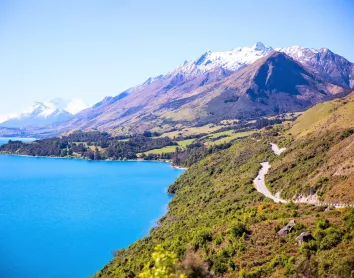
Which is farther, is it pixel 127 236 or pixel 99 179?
pixel 99 179

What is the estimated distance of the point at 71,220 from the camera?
108 meters

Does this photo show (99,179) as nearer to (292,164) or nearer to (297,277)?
(292,164)

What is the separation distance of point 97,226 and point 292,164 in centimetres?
5734

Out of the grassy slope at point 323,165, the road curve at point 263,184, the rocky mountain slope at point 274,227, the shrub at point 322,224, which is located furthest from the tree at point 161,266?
the road curve at point 263,184

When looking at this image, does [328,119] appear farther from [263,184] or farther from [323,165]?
[323,165]

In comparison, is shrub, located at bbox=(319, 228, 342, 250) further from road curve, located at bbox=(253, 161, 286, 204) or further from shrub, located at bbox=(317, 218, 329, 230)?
road curve, located at bbox=(253, 161, 286, 204)

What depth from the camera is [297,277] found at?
31.5 m

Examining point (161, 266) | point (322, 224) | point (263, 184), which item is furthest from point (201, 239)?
point (263, 184)

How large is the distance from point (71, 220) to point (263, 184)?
201 ft

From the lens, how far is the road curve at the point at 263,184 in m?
69.0

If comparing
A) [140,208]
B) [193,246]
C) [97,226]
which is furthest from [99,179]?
[193,246]

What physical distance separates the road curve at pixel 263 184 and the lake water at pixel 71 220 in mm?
32626

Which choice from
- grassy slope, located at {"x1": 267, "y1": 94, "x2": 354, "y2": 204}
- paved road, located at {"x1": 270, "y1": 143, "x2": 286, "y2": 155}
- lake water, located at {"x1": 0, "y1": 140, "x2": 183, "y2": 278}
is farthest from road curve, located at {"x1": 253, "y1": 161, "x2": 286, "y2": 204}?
lake water, located at {"x1": 0, "y1": 140, "x2": 183, "y2": 278}

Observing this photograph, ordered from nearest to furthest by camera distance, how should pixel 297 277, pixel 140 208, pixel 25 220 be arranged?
pixel 297 277, pixel 25 220, pixel 140 208
